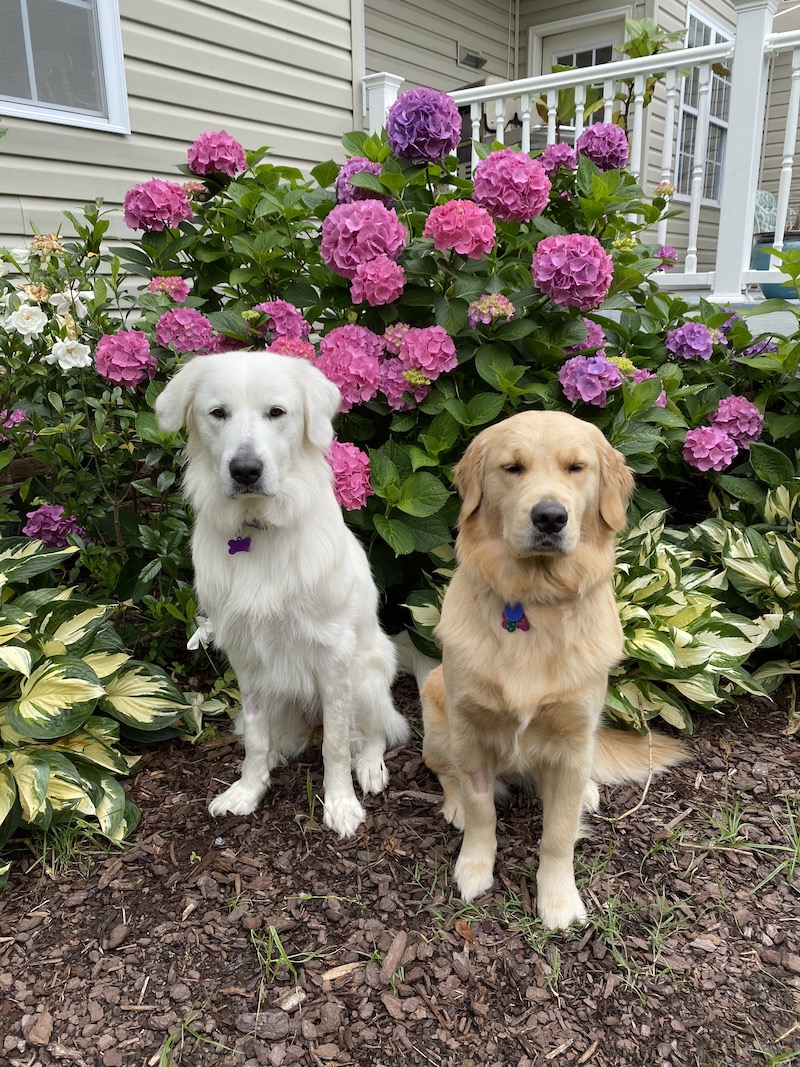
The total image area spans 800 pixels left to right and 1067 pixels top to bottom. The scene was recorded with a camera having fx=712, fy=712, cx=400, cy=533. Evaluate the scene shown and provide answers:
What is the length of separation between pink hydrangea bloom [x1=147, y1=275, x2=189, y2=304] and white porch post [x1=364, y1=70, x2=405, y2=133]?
11.5 ft

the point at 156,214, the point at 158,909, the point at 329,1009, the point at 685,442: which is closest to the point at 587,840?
the point at 329,1009

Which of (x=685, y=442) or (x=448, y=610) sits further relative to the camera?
(x=685, y=442)

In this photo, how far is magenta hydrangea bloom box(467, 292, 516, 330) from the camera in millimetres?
2691

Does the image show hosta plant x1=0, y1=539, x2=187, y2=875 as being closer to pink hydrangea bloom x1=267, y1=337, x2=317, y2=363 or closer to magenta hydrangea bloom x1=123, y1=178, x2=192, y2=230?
pink hydrangea bloom x1=267, y1=337, x2=317, y2=363

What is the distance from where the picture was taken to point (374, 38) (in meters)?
7.34

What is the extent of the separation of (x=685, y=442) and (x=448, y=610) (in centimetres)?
189

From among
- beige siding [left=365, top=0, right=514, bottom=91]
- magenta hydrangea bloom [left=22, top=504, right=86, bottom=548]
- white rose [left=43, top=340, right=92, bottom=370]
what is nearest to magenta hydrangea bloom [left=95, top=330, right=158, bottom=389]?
white rose [left=43, top=340, right=92, bottom=370]

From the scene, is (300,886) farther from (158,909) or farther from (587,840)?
(587,840)

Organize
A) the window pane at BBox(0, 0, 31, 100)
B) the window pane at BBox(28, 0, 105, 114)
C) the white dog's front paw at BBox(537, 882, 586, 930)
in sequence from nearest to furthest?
the white dog's front paw at BBox(537, 882, 586, 930) < the window pane at BBox(0, 0, 31, 100) < the window pane at BBox(28, 0, 105, 114)

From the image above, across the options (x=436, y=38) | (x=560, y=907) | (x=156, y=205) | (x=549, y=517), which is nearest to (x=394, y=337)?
(x=156, y=205)

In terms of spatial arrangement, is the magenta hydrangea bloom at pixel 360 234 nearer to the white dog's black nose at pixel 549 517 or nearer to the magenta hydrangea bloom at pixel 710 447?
the white dog's black nose at pixel 549 517

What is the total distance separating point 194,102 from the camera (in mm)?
4738

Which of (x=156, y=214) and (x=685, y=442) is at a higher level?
(x=156, y=214)

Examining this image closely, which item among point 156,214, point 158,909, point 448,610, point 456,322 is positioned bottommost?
point 158,909
